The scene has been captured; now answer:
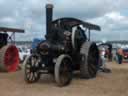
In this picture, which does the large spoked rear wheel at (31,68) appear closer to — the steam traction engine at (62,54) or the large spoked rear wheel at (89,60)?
the steam traction engine at (62,54)

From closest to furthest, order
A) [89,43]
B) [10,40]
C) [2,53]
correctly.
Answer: [89,43], [2,53], [10,40]

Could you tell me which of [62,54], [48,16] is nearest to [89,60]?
[62,54]

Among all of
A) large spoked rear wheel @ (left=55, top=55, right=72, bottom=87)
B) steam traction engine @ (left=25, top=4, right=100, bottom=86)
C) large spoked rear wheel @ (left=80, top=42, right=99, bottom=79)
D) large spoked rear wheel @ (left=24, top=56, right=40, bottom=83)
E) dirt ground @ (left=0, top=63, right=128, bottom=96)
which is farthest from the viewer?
large spoked rear wheel @ (left=80, top=42, right=99, bottom=79)

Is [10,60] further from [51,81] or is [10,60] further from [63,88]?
[63,88]

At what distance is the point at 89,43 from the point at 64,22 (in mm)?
1195

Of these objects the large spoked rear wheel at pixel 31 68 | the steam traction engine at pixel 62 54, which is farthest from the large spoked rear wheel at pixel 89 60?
the large spoked rear wheel at pixel 31 68

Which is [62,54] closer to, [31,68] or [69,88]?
[31,68]

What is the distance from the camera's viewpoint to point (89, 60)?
510 inches

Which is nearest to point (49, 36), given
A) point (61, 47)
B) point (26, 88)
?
point (61, 47)

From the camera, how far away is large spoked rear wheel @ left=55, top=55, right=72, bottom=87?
10.9m

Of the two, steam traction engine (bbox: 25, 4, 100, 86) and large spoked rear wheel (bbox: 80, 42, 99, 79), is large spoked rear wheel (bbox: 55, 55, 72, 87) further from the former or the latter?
large spoked rear wheel (bbox: 80, 42, 99, 79)

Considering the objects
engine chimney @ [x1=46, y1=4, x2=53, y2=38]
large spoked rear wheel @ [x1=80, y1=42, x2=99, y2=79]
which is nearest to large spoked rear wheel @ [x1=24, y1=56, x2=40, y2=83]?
engine chimney @ [x1=46, y1=4, x2=53, y2=38]

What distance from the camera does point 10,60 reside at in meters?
16.7

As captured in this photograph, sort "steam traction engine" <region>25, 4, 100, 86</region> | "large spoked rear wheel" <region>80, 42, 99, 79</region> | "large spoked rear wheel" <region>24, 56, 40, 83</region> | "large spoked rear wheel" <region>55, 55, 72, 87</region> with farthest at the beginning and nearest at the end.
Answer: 1. "large spoked rear wheel" <region>80, 42, 99, 79</region>
2. "large spoked rear wheel" <region>24, 56, 40, 83</region>
3. "steam traction engine" <region>25, 4, 100, 86</region>
4. "large spoked rear wheel" <region>55, 55, 72, 87</region>
